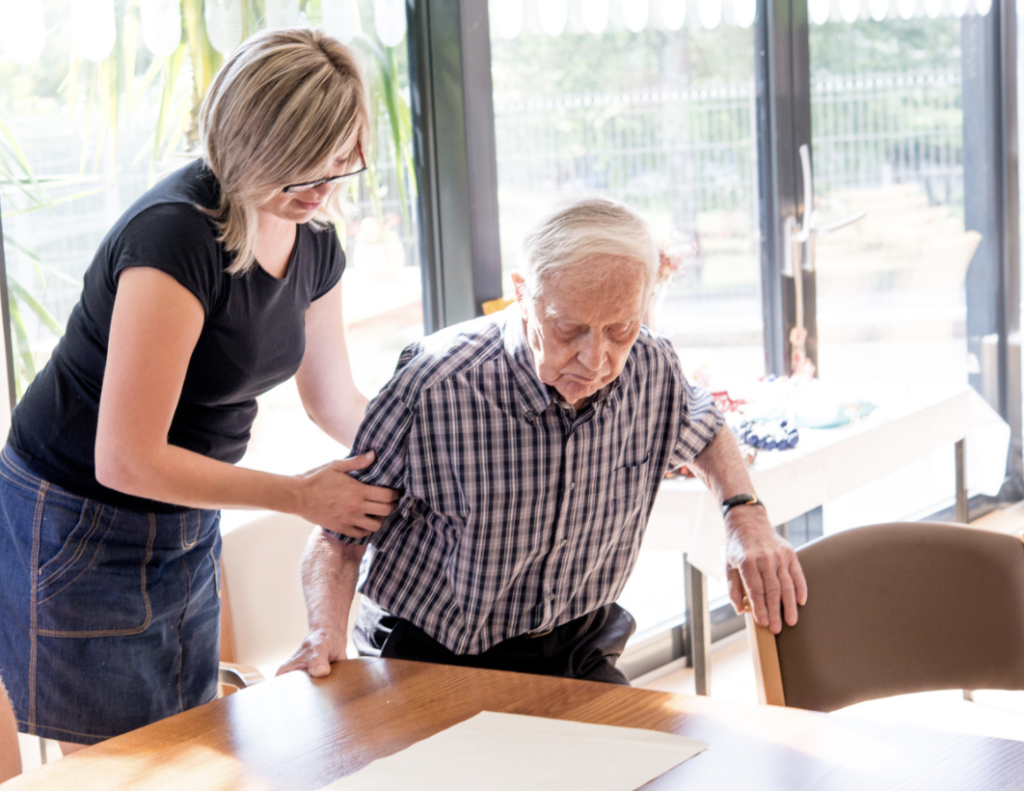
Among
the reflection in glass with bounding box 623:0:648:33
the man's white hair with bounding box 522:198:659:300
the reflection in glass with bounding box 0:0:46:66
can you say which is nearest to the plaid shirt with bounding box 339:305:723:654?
the man's white hair with bounding box 522:198:659:300

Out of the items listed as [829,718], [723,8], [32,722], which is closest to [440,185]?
[723,8]

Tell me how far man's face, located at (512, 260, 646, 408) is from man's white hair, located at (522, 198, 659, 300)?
12 millimetres

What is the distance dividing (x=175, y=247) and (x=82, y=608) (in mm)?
542

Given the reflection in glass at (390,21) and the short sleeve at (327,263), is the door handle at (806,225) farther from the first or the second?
the short sleeve at (327,263)

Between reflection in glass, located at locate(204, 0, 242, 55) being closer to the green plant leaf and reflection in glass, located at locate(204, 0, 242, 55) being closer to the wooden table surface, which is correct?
the green plant leaf

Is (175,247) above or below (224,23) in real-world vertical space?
below

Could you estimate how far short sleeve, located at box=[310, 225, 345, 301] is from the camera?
5.69 ft

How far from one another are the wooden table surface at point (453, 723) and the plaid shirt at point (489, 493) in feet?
0.60

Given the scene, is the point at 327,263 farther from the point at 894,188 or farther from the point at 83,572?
the point at 894,188

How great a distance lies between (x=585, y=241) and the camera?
1.40 metres

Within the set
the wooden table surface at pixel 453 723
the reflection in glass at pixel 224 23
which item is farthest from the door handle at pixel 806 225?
the wooden table surface at pixel 453 723

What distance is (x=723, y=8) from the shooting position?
351cm

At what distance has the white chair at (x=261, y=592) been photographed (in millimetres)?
2188

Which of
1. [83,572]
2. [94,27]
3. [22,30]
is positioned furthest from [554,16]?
[83,572]
